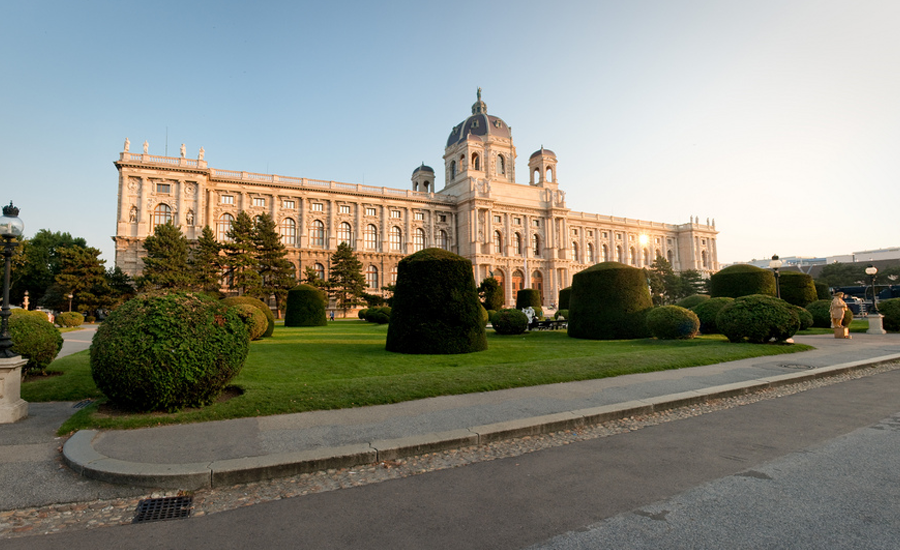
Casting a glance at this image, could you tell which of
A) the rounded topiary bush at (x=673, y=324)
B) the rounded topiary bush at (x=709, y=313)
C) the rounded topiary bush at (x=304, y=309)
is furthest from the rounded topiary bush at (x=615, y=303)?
the rounded topiary bush at (x=304, y=309)

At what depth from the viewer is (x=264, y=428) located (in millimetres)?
5707

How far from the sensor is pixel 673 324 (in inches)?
641

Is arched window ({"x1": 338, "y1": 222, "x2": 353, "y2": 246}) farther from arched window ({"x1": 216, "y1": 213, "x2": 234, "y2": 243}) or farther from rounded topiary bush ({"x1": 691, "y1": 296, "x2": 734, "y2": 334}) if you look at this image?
rounded topiary bush ({"x1": 691, "y1": 296, "x2": 734, "y2": 334})

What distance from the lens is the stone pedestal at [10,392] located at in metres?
6.16

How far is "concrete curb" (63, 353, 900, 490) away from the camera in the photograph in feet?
13.9

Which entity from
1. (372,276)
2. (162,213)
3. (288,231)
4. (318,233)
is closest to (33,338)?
(162,213)

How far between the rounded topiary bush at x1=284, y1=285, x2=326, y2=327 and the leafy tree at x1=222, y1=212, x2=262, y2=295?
15.5 meters

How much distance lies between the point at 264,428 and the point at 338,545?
3.00 meters

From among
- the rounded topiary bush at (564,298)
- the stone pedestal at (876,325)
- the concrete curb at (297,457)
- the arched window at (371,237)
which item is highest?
the arched window at (371,237)

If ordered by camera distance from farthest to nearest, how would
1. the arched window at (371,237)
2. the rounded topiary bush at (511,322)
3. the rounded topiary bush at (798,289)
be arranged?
the arched window at (371,237), the rounded topiary bush at (798,289), the rounded topiary bush at (511,322)

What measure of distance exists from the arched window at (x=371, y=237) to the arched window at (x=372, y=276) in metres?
2.59

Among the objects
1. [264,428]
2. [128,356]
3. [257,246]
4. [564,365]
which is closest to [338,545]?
[264,428]

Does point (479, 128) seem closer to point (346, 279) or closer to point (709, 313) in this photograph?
point (346, 279)

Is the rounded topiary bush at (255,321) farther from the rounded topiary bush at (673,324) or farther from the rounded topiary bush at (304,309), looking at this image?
the rounded topiary bush at (673,324)
